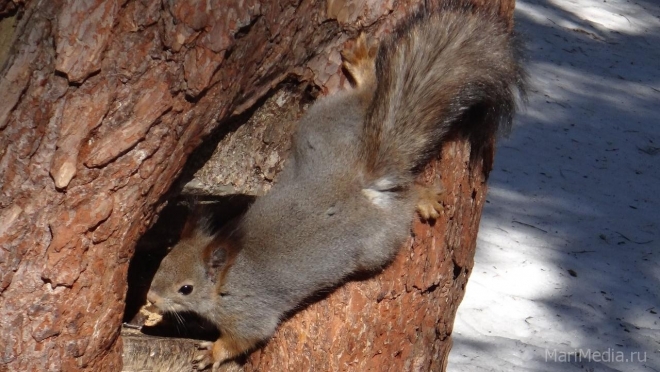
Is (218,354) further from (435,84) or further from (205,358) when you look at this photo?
(435,84)

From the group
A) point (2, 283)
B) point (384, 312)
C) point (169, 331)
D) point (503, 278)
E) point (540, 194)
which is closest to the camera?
point (2, 283)

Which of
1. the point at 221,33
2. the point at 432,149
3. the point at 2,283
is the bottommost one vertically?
the point at 2,283

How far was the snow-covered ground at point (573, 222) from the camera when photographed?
2.82 m

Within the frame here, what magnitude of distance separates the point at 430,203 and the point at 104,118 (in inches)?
29.0

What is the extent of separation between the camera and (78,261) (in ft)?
5.41

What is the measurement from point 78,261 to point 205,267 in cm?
68

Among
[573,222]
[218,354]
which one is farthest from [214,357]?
[573,222]

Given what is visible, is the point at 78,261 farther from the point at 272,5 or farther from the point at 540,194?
the point at 540,194

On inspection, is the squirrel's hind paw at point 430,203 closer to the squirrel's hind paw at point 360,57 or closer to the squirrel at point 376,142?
the squirrel at point 376,142

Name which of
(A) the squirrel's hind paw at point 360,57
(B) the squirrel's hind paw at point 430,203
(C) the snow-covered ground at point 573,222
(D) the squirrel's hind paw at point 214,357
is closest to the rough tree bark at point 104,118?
(A) the squirrel's hind paw at point 360,57

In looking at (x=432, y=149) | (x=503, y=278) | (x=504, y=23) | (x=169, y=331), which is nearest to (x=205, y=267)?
(x=169, y=331)

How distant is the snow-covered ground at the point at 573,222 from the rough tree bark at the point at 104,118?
3.58 ft

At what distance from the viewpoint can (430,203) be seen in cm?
196

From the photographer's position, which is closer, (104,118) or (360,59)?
(104,118)
